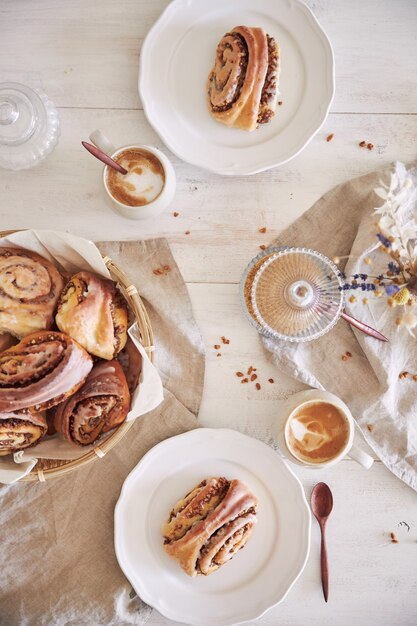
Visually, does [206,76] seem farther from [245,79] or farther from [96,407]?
[96,407]

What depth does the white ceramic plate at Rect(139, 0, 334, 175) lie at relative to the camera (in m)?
1.63

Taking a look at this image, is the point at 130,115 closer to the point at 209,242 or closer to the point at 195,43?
the point at 195,43

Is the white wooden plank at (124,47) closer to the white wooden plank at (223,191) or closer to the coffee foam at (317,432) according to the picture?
the white wooden plank at (223,191)

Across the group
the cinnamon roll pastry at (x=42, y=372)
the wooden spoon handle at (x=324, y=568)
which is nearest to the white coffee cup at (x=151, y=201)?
the cinnamon roll pastry at (x=42, y=372)

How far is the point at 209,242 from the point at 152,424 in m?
0.54

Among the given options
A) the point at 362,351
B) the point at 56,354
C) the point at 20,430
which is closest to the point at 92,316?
the point at 56,354

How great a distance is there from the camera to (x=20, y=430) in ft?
4.67

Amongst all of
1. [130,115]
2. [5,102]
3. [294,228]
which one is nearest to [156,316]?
[294,228]

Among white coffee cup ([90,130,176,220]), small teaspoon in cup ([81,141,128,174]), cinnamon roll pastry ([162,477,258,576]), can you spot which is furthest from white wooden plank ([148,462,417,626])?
small teaspoon in cup ([81,141,128,174])

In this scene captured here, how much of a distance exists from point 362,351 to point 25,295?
0.93 meters

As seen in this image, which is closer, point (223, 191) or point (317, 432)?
point (317, 432)

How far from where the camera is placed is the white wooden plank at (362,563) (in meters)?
1.70

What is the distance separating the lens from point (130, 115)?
1.71 m

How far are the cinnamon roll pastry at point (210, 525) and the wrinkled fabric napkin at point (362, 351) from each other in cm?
37
